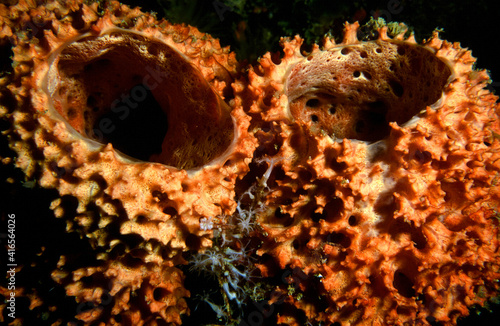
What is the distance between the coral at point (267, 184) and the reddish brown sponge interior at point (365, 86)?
17mm

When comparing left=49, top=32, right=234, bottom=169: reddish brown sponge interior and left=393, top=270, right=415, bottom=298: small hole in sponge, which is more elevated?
left=49, top=32, right=234, bottom=169: reddish brown sponge interior

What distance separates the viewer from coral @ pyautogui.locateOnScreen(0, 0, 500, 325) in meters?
1.67

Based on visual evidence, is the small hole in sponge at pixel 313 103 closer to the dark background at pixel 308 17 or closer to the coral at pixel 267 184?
the coral at pixel 267 184

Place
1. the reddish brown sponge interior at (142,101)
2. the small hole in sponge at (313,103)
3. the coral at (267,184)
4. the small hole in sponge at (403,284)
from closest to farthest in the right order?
the coral at (267,184)
the small hole in sponge at (403,284)
the reddish brown sponge interior at (142,101)
the small hole in sponge at (313,103)

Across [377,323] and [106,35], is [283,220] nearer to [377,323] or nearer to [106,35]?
[377,323]

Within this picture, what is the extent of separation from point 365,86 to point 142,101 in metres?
1.97

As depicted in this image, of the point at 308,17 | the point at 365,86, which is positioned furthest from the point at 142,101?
the point at 365,86

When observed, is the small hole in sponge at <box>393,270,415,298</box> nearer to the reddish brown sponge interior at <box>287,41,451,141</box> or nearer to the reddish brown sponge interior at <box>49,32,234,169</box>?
the reddish brown sponge interior at <box>287,41,451,141</box>

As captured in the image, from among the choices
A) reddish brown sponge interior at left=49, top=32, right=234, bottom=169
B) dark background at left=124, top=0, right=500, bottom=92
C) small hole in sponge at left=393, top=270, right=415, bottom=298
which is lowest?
small hole in sponge at left=393, top=270, right=415, bottom=298

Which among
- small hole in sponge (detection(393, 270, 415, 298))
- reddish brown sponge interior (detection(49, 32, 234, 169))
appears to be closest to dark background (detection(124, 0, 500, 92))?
reddish brown sponge interior (detection(49, 32, 234, 169))

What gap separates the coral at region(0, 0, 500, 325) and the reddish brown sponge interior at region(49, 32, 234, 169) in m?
0.02

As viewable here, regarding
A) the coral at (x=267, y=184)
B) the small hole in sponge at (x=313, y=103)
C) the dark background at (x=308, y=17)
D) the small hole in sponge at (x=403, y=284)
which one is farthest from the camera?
the dark background at (x=308, y=17)

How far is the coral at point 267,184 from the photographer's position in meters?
1.67

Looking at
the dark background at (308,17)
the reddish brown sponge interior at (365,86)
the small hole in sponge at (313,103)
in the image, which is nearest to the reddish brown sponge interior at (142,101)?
the reddish brown sponge interior at (365,86)
